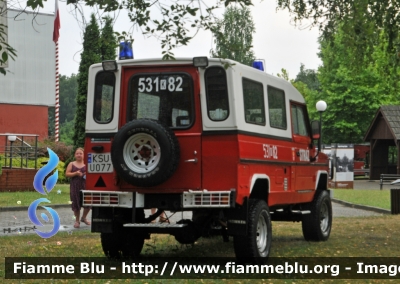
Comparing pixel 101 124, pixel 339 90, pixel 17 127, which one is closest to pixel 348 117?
pixel 339 90

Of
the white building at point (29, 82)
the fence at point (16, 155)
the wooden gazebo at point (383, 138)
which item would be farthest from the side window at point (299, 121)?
the wooden gazebo at point (383, 138)

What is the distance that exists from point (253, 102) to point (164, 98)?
3.78ft

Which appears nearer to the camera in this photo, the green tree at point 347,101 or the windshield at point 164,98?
the windshield at point 164,98

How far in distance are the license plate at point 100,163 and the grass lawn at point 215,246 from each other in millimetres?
1592

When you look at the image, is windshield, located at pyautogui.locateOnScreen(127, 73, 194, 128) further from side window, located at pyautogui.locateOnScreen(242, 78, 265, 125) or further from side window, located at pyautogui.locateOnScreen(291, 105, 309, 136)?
side window, located at pyautogui.locateOnScreen(291, 105, 309, 136)

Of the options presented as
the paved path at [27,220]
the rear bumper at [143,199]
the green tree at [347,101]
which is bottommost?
the paved path at [27,220]

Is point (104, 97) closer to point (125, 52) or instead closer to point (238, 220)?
point (125, 52)

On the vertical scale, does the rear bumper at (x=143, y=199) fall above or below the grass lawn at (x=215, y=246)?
above

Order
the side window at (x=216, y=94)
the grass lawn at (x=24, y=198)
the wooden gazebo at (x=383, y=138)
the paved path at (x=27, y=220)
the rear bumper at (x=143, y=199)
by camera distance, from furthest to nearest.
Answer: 1. the wooden gazebo at (x=383, y=138)
2. the grass lawn at (x=24, y=198)
3. the paved path at (x=27, y=220)
4. the side window at (x=216, y=94)
5. the rear bumper at (x=143, y=199)

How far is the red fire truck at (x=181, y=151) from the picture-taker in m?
10.4

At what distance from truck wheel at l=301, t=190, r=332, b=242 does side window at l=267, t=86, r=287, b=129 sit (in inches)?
92.4

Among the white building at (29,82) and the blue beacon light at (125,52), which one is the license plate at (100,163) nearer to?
the blue beacon light at (125,52)

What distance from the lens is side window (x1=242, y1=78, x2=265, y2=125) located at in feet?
35.6

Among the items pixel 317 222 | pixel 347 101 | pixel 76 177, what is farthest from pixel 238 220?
pixel 347 101
